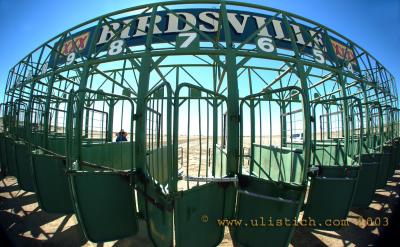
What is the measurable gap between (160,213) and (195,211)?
51 centimetres

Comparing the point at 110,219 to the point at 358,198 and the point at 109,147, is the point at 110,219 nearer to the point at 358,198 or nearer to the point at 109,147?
the point at 109,147

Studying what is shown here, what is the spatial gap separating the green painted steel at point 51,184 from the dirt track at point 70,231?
0.54m

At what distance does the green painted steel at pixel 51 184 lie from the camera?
389 centimetres

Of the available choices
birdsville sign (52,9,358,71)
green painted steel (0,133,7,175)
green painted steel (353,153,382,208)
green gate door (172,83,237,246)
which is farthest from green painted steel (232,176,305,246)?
green painted steel (0,133,7,175)

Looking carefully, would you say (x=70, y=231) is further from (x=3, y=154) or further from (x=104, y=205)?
(x=3, y=154)

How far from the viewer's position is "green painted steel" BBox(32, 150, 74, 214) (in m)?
3.89

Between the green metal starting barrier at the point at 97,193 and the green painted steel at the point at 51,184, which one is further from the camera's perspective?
the green painted steel at the point at 51,184

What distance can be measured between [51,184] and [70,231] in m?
1.15

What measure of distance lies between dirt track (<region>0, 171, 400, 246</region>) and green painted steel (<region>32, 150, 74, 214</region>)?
21.4 inches

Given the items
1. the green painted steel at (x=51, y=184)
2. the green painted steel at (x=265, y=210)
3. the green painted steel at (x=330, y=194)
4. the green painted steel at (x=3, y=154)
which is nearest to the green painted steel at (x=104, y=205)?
the green painted steel at (x=51, y=184)

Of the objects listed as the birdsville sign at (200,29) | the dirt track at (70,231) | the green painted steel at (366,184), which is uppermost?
the birdsville sign at (200,29)

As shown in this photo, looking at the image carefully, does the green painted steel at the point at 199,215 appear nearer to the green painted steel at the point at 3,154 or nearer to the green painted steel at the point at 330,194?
the green painted steel at the point at 330,194

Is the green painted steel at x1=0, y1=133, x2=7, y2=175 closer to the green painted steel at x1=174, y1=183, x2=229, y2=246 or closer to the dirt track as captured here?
the dirt track

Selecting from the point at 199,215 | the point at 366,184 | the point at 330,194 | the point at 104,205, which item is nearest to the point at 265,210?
the point at 199,215
